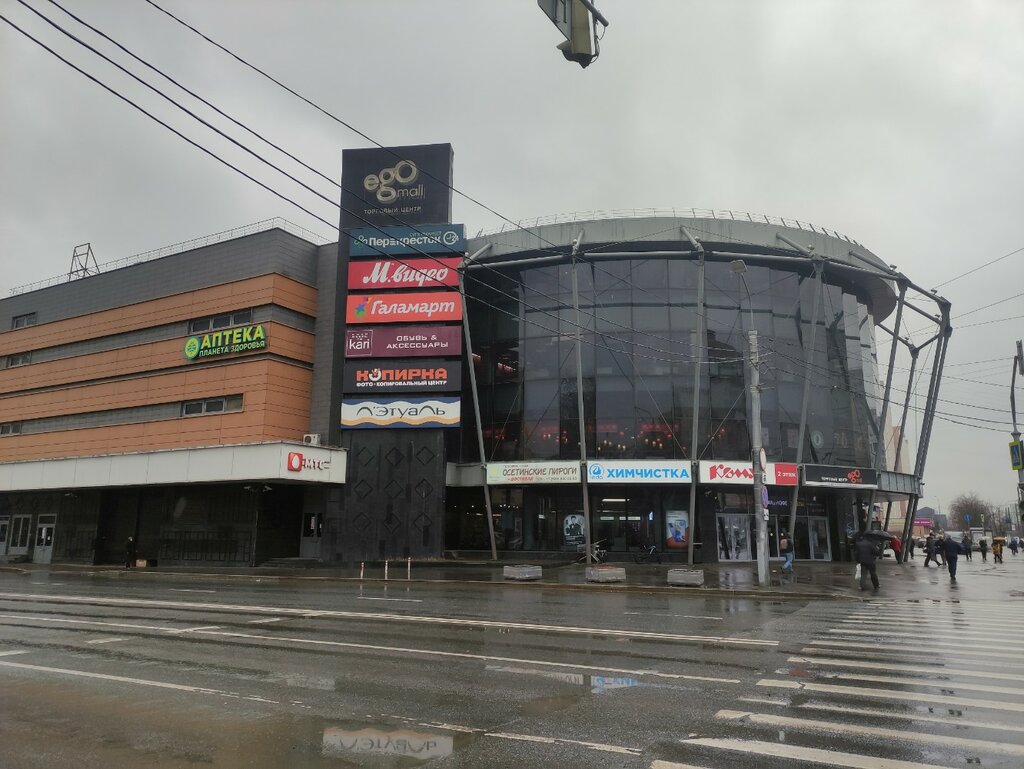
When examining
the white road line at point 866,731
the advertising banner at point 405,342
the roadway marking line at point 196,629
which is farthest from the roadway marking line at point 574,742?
the advertising banner at point 405,342

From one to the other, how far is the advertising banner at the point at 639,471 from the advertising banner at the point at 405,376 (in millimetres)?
8253

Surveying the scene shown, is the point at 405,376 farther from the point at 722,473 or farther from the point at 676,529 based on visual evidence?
the point at 722,473

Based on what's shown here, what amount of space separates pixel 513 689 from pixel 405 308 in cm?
2916

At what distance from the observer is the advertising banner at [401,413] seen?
3466 centimetres

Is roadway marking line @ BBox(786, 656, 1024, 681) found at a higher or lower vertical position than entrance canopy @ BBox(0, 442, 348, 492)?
lower

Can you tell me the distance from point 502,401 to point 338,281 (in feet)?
37.0

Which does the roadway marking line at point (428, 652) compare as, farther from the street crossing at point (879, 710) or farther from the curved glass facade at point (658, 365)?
the curved glass facade at point (658, 365)

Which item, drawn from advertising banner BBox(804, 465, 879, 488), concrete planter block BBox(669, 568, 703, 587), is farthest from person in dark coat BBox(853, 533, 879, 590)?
advertising banner BBox(804, 465, 879, 488)

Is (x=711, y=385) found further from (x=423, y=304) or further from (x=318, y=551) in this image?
(x=318, y=551)

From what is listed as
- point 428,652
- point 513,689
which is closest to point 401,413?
point 428,652

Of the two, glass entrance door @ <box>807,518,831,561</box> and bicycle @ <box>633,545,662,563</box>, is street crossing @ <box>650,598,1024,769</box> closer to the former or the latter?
bicycle @ <box>633,545,662,563</box>

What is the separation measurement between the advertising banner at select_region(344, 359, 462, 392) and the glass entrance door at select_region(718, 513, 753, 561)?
14802 mm

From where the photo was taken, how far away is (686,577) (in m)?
22.9

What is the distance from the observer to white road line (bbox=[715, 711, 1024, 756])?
605 centimetres
